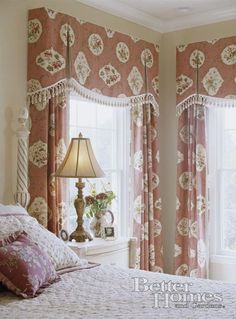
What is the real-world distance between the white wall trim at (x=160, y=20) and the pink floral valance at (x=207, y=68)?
0.22 m

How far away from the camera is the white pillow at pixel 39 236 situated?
268cm

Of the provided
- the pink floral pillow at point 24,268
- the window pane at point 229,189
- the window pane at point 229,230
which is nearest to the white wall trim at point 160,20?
the window pane at point 229,189

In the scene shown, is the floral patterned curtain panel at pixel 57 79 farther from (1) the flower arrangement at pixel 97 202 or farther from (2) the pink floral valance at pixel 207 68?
(2) the pink floral valance at pixel 207 68

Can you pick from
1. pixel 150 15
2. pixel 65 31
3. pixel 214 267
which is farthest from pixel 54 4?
pixel 214 267

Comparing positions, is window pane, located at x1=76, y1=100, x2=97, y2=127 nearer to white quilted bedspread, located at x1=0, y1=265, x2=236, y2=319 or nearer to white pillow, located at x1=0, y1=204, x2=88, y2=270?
white pillow, located at x1=0, y1=204, x2=88, y2=270

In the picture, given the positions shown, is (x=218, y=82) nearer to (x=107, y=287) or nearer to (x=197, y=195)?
(x=197, y=195)

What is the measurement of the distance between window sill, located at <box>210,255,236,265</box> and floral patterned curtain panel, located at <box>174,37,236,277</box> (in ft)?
0.31

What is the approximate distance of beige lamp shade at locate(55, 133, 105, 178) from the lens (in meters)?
3.52

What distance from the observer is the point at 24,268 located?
7.68 feet

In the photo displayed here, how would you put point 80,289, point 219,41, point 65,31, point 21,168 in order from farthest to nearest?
1. point 219,41
2. point 65,31
3. point 21,168
4. point 80,289

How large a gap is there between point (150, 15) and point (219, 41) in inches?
27.7

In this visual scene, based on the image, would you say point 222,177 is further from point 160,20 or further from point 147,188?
point 160,20

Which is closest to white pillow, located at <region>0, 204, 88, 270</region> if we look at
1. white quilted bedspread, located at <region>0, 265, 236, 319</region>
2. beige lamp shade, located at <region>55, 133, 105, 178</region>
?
white quilted bedspread, located at <region>0, 265, 236, 319</region>

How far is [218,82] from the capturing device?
462cm
